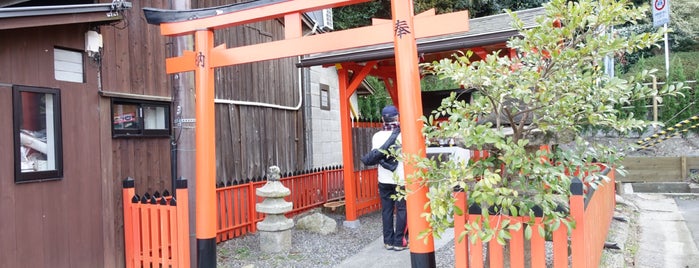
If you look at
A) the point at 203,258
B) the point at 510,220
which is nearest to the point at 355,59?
the point at 203,258

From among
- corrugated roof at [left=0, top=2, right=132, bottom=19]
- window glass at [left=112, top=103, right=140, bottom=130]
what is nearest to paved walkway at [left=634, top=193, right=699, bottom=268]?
window glass at [left=112, top=103, right=140, bottom=130]

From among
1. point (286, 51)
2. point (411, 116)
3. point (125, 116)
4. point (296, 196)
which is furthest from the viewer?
point (296, 196)

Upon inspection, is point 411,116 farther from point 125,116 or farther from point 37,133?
point 125,116

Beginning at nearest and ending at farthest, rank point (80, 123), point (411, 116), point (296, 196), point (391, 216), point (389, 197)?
point (411, 116) < point (80, 123) < point (389, 197) < point (391, 216) < point (296, 196)

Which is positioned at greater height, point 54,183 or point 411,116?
point 411,116

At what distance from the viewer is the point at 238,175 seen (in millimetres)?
8297

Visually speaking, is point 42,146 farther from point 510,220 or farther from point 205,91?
point 510,220

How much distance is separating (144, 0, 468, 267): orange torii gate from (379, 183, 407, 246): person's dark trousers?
7.04 ft

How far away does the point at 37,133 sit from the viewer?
4555 millimetres

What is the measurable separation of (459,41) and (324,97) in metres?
5.95

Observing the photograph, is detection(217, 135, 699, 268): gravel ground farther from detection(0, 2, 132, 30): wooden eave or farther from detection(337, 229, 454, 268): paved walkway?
detection(0, 2, 132, 30): wooden eave

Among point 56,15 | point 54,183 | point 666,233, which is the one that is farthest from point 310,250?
point 666,233

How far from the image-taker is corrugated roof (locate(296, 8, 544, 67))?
617cm

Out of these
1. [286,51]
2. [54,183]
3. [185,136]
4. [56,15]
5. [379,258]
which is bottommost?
[379,258]
